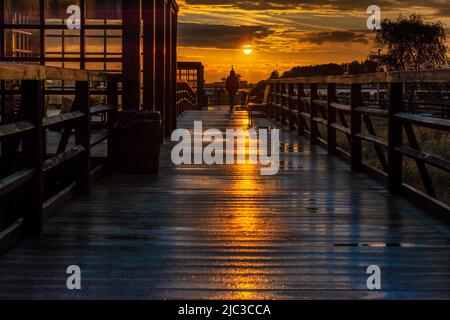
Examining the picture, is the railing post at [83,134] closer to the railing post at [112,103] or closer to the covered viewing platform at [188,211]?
the covered viewing platform at [188,211]

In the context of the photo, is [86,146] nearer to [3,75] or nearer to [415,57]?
[3,75]

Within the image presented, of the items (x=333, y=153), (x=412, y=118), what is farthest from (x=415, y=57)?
(x=412, y=118)

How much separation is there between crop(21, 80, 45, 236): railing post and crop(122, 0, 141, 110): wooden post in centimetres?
443

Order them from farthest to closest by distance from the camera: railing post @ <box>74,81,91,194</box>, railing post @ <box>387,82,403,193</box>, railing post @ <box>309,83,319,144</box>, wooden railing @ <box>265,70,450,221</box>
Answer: railing post @ <box>309,83,319,144</box>
railing post @ <box>387,82,403,193</box>
railing post @ <box>74,81,91,194</box>
wooden railing @ <box>265,70,450,221</box>

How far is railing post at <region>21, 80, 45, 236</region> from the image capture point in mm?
4980

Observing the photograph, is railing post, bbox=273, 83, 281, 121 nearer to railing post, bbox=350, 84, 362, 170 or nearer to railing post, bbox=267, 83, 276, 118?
railing post, bbox=267, 83, 276, 118

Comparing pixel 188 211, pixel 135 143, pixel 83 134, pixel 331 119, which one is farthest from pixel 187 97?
pixel 188 211

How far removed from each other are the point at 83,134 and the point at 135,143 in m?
1.57

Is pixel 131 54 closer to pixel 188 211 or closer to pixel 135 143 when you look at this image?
pixel 135 143

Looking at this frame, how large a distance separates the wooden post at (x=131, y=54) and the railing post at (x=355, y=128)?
2.51 metres

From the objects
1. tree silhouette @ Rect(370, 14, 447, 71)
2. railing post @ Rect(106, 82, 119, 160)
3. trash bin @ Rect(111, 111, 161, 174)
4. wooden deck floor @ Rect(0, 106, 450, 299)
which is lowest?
wooden deck floor @ Rect(0, 106, 450, 299)

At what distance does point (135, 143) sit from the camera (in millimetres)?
8594

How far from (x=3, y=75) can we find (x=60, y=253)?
1.08m

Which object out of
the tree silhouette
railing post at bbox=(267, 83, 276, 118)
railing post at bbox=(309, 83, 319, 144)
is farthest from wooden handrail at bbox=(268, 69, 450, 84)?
the tree silhouette
